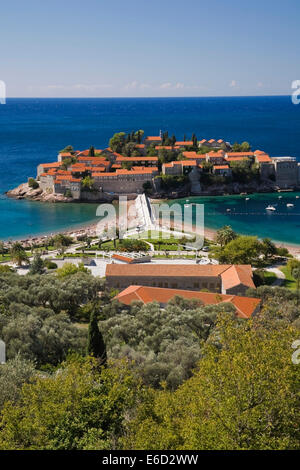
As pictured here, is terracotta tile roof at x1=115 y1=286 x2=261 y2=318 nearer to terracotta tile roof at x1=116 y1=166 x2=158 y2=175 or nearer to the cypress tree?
the cypress tree

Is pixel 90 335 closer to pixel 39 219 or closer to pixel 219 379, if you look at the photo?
pixel 219 379

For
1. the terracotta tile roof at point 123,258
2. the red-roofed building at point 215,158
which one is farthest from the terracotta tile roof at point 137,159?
the terracotta tile roof at point 123,258

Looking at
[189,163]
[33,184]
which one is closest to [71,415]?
[189,163]

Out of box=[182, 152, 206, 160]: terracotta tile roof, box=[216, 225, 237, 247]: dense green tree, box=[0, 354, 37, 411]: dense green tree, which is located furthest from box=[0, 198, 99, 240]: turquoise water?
box=[0, 354, 37, 411]: dense green tree

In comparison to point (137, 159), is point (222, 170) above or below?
below

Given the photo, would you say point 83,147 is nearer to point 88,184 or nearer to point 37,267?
point 88,184
